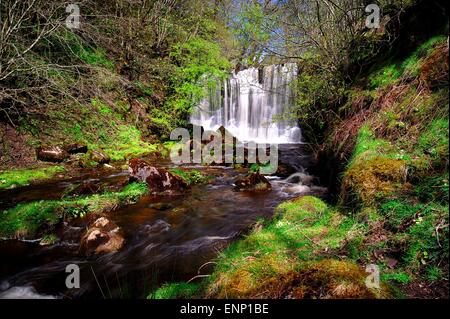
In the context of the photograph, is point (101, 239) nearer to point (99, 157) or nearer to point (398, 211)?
point (398, 211)

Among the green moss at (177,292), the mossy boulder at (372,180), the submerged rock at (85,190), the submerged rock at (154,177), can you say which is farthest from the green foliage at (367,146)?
the submerged rock at (85,190)

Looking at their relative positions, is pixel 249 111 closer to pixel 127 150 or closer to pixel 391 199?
pixel 127 150

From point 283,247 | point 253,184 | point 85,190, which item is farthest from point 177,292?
point 253,184

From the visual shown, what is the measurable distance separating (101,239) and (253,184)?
459cm

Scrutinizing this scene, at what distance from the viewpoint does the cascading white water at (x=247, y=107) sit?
1745 cm

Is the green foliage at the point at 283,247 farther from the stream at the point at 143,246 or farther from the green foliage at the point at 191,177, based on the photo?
the green foliage at the point at 191,177

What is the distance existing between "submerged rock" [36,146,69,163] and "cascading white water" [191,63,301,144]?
916 centimetres

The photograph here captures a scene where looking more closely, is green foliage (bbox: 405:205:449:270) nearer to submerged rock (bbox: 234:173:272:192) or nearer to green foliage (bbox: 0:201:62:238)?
green foliage (bbox: 0:201:62:238)

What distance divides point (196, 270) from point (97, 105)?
11.3 meters

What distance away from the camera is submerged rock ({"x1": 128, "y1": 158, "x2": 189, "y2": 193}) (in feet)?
25.2

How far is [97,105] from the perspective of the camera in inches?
524

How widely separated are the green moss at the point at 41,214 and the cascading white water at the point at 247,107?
12.1 metres

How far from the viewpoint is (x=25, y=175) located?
27.2 ft

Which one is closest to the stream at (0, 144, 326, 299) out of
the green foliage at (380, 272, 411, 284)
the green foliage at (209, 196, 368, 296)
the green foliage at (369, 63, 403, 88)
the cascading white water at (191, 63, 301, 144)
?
the green foliage at (209, 196, 368, 296)
